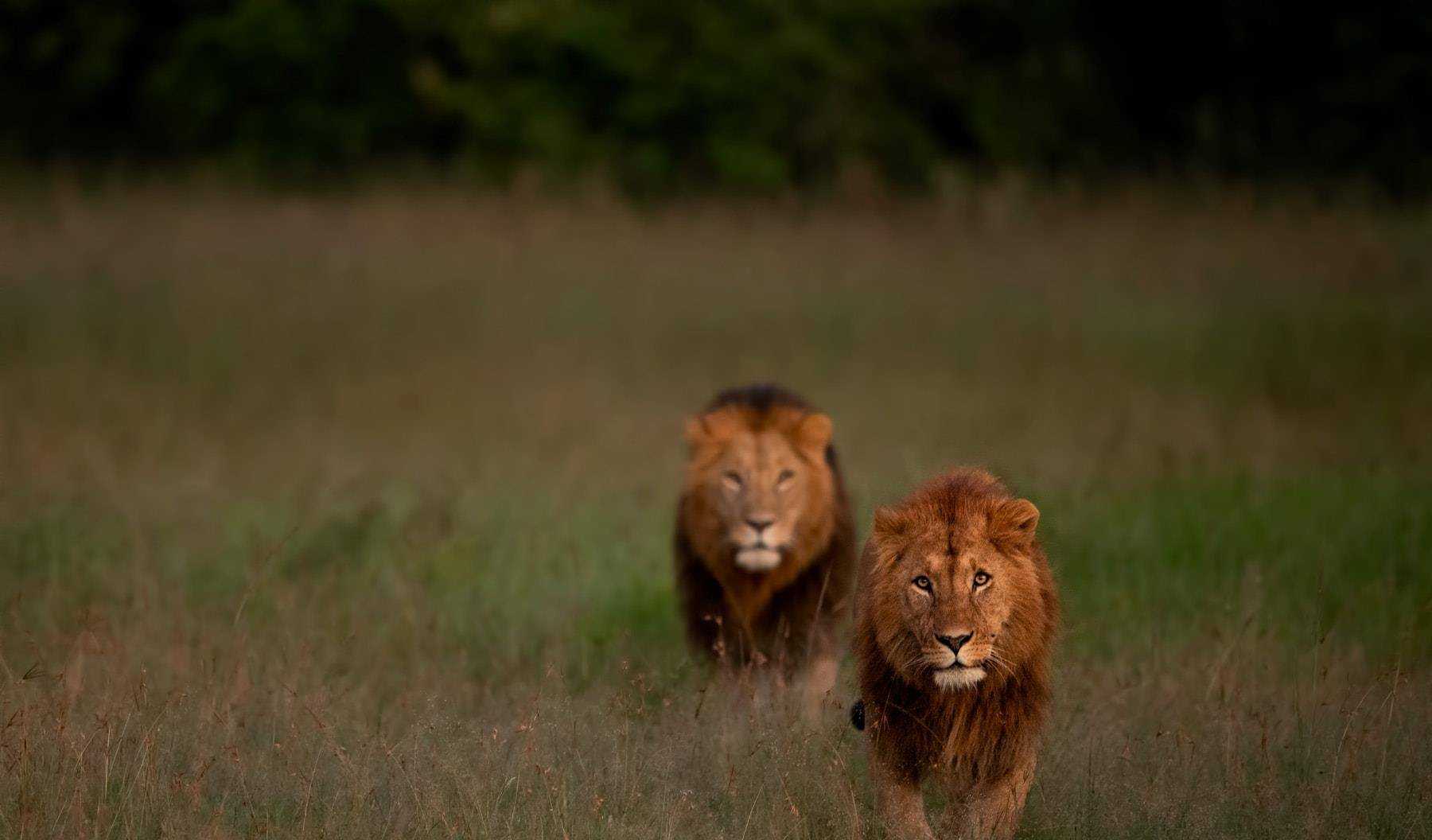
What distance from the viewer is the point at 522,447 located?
38.3 ft

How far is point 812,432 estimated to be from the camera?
6.53m

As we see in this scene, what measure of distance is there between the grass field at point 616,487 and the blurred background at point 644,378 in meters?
0.03

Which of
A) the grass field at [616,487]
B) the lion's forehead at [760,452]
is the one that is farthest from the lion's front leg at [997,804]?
the lion's forehead at [760,452]

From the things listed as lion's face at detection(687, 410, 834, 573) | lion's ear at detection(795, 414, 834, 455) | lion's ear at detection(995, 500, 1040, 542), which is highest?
lion's ear at detection(995, 500, 1040, 542)

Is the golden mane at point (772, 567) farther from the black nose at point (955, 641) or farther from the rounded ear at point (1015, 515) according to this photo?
the black nose at point (955, 641)

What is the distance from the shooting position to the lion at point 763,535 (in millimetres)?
6363

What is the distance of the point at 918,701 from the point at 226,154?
18267mm

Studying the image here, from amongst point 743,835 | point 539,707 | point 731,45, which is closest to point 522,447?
point 539,707

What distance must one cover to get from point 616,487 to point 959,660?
620 centimetres

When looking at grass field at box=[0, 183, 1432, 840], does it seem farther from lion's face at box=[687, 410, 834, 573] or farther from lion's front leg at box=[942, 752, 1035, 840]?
lion's face at box=[687, 410, 834, 573]

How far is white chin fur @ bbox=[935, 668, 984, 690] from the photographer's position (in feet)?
14.2

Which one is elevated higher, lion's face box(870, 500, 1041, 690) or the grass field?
lion's face box(870, 500, 1041, 690)

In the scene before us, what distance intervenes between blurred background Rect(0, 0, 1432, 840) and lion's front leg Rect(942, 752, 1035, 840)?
0.27 m

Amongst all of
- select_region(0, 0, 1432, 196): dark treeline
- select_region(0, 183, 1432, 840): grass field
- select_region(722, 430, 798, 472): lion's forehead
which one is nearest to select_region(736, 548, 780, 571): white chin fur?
select_region(722, 430, 798, 472): lion's forehead
